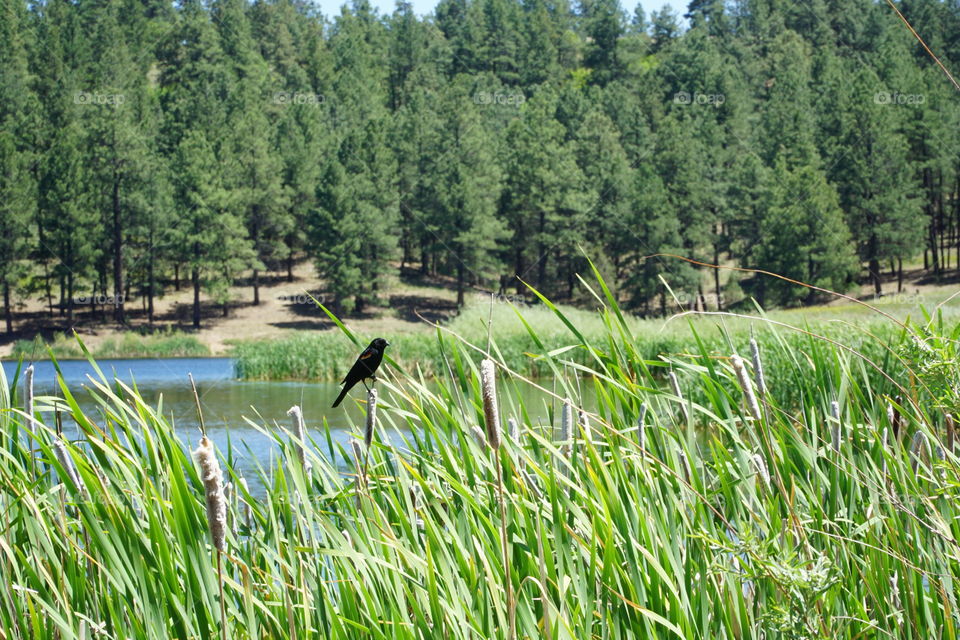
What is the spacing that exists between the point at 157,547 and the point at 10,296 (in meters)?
53.2

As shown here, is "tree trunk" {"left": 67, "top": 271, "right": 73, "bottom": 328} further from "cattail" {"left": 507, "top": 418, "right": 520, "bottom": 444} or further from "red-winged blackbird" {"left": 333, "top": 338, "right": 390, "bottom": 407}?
"cattail" {"left": 507, "top": 418, "right": 520, "bottom": 444}

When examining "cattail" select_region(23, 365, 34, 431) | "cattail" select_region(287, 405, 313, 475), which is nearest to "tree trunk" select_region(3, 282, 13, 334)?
"cattail" select_region(23, 365, 34, 431)

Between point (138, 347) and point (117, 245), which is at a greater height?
point (117, 245)

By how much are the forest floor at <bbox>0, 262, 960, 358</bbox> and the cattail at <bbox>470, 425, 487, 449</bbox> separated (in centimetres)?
4065

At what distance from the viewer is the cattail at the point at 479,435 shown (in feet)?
7.40

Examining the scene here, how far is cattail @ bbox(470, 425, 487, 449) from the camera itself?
2.25 meters

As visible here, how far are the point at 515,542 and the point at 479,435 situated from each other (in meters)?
0.36

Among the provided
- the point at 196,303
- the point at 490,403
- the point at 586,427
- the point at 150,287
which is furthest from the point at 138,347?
the point at 490,403

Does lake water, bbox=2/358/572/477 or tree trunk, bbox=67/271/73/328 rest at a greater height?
tree trunk, bbox=67/271/73/328

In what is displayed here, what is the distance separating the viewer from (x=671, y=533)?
79.0 inches

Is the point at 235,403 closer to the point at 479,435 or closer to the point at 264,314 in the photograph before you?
the point at 479,435

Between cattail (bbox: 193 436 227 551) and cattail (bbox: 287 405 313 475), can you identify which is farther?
cattail (bbox: 287 405 313 475)

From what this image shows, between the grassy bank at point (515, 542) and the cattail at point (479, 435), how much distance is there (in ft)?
0.04

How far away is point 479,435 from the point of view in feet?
7.60
